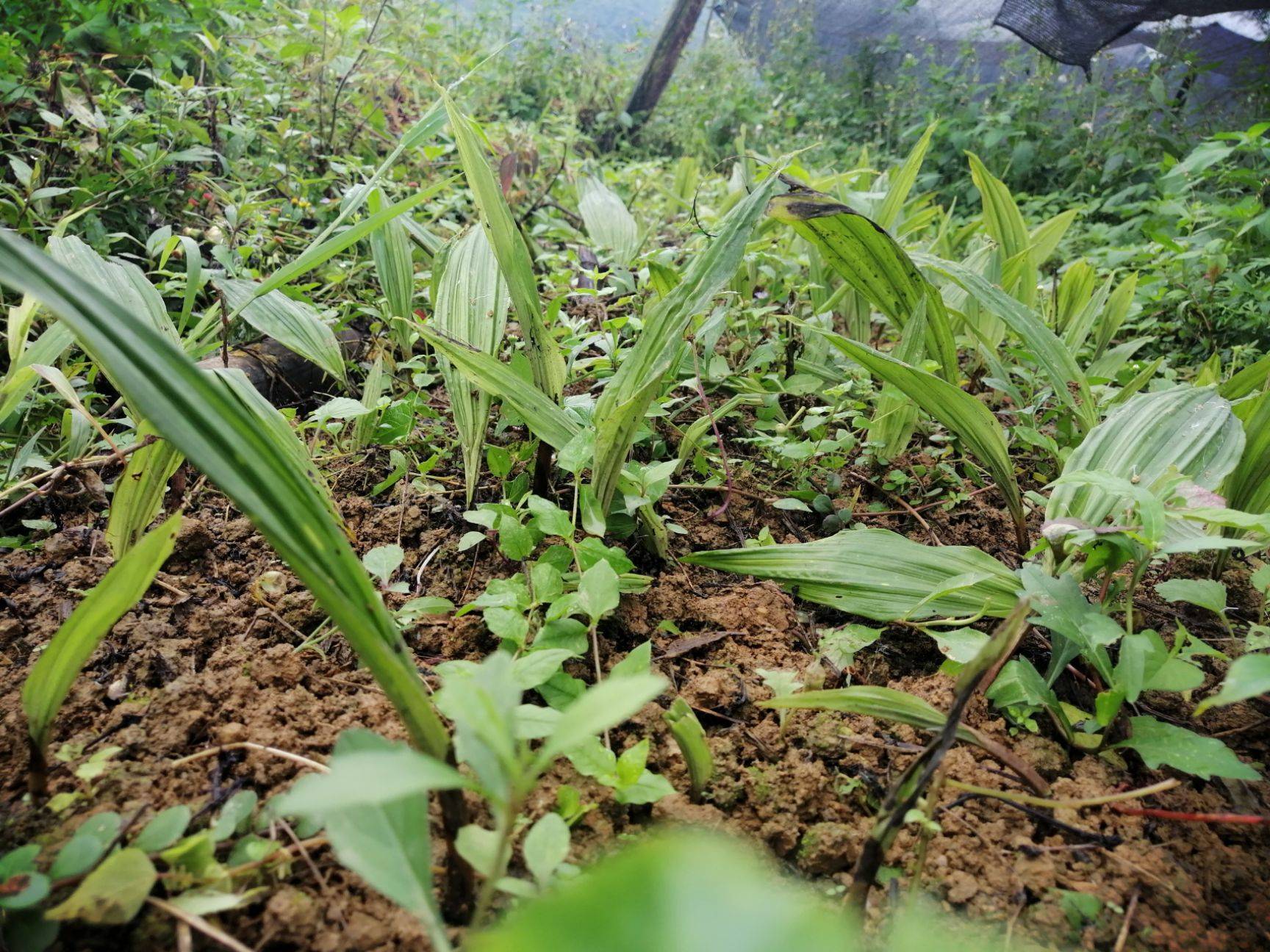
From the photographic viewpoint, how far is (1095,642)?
0.73 meters

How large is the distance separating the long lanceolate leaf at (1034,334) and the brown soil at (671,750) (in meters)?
0.39

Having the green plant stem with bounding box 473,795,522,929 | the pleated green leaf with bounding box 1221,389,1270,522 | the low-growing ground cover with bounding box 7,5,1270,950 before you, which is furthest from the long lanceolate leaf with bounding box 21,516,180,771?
the pleated green leaf with bounding box 1221,389,1270,522

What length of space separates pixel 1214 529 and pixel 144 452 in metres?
1.25

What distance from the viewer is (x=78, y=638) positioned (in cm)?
60

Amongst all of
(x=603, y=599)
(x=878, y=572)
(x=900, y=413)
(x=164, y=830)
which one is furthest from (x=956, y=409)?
(x=164, y=830)

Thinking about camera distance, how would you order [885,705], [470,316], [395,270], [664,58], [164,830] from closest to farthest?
1. [164,830]
2. [885,705]
3. [470,316]
4. [395,270]
5. [664,58]

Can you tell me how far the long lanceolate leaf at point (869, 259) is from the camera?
3.63ft

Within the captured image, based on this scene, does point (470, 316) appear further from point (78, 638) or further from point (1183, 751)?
point (1183, 751)

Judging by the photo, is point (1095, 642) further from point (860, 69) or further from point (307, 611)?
point (860, 69)

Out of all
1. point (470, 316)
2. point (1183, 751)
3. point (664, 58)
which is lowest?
point (1183, 751)

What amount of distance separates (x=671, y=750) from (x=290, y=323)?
0.98 m

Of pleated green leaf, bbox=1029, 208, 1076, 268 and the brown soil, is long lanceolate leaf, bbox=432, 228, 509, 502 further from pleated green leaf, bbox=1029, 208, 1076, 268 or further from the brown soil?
pleated green leaf, bbox=1029, 208, 1076, 268

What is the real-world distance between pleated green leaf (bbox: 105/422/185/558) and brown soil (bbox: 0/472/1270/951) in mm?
76

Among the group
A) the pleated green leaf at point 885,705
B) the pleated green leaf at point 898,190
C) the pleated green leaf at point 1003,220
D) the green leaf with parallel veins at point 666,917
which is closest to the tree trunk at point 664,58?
the pleated green leaf at point 898,190
